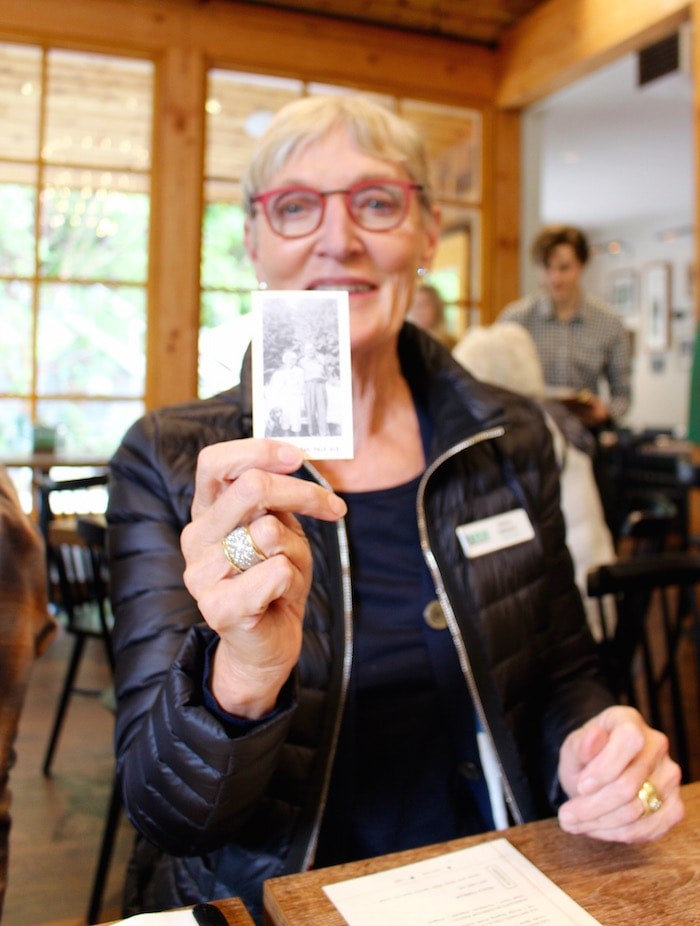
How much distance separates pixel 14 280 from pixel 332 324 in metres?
3.68

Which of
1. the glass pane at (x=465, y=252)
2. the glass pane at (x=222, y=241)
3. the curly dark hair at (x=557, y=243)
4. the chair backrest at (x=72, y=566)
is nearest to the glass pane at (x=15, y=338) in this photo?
the glass pane at (x=222, y=241)

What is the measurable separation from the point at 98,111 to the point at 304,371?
3.82m

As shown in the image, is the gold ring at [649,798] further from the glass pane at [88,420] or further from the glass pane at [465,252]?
the glass pane at [465,252]

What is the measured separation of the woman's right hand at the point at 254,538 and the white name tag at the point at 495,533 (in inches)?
17.6

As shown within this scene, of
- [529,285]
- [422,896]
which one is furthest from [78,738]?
[529,285]

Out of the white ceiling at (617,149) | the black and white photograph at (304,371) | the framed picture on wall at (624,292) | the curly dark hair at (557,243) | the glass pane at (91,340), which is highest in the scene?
the white ceiling at (617,149)

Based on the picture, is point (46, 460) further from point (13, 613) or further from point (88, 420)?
point (13, 613)

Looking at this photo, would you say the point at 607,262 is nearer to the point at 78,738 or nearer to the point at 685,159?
the point at 685,159

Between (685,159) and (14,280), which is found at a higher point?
(685,159)

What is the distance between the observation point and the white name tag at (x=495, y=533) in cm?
113

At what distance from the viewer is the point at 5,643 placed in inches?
31.2

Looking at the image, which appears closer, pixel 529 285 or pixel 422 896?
pixel 422 896

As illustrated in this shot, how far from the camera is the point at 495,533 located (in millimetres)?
1168

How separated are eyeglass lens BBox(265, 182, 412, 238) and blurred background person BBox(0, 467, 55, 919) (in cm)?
50
